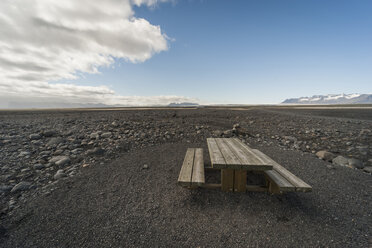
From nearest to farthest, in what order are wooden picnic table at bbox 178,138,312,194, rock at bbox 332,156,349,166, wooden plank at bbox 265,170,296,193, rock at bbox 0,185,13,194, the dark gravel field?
the dark gravel field, wooden plank at bbox 265,170,296,193, wooden picnic table at bbox 178,138,312,194, rock at bbox 0,185,13,194, rock at bbox 332,156,349,166

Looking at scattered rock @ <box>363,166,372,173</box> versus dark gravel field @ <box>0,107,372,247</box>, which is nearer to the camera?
dark gravel field @ <box>0,107,372,247</box>

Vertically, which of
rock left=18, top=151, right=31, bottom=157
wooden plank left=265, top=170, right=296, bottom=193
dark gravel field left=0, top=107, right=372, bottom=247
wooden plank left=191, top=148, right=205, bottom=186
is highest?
wooden plank left=191, top=148, right=205, bottom=186

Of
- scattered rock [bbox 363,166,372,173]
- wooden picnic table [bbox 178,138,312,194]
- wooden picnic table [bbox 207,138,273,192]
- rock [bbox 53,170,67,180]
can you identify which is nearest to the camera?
wooden picnic table [bbox 178,138,312,194]

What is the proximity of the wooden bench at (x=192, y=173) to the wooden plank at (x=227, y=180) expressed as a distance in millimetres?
501

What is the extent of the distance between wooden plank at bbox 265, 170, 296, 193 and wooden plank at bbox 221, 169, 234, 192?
32.0 inches

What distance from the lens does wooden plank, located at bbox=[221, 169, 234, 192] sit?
3164 mm

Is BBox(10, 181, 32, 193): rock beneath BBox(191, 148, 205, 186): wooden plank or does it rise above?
beneath

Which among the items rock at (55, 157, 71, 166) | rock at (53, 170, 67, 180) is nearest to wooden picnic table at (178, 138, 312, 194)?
rock at (53, 170, 67, 180)

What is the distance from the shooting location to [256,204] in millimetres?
2896

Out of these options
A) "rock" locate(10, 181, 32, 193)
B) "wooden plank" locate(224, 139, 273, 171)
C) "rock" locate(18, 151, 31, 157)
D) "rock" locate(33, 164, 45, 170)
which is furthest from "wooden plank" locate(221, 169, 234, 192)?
"rock" locate(18, 151, 31, 157)

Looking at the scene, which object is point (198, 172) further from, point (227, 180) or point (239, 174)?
point (239, 174)

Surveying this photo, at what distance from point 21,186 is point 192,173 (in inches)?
167

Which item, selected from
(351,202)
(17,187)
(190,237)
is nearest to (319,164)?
(351,202)

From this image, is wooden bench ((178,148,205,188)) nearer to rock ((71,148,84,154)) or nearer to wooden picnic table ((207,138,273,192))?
wooden picnic table ((207,138,273,192))
